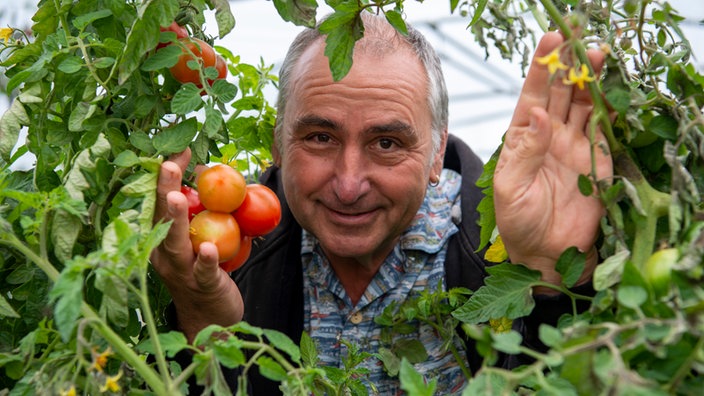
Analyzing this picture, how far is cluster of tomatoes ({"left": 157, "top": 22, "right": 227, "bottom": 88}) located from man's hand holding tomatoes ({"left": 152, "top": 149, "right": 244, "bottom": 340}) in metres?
0.12

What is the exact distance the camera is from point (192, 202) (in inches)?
52.3

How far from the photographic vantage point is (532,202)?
1158mm

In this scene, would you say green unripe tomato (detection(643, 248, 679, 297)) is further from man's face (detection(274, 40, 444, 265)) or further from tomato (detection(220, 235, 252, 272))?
man's face (detection(274, 40, 444, 265))

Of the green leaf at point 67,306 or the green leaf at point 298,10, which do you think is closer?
the green leaf at point 67,306

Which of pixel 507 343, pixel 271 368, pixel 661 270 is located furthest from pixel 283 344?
pixel 661 270

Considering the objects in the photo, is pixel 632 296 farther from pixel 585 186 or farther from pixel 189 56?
pixel 189 56

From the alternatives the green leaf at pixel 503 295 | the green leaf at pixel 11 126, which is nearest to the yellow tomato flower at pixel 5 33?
the green leaf at pixel 11 126

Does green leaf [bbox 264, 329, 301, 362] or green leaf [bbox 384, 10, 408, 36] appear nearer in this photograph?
green leaf [bbox 264, 329, 301, 362]

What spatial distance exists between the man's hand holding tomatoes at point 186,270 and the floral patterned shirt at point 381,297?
525 millimetres

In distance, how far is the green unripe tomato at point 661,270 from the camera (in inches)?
31.8

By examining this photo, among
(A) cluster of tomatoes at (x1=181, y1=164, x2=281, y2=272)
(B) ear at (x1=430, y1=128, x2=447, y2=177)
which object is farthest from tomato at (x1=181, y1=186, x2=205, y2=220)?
(B) ear at (x1=430, y1=128, x2=447, y2=177)

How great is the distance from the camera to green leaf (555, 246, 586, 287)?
108cm

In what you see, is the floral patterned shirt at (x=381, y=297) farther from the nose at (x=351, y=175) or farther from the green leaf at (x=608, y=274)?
the green leaf at (x=608, y=274)

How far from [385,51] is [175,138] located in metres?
0.76
